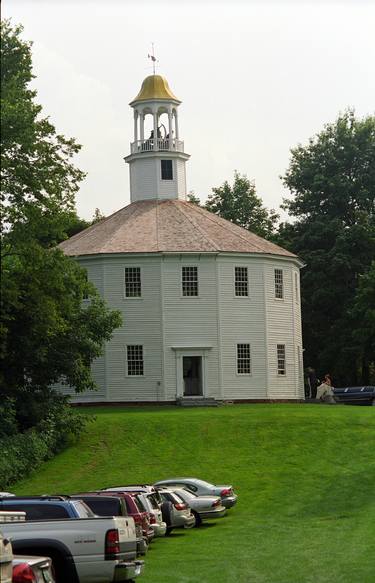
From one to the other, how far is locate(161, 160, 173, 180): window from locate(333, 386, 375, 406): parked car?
16.3m

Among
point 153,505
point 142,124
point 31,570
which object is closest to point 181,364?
point 142,124

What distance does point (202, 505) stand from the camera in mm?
39438

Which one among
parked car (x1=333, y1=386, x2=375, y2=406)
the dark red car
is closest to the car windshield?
the dark red car

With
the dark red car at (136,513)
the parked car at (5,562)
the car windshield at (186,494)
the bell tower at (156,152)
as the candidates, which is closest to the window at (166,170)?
the bell tower at (156,152)

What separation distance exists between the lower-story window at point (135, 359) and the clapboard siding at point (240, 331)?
14.4 feet

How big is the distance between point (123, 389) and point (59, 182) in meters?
24.3

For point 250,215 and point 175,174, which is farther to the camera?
point 250,215

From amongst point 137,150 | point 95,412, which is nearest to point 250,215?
point 137,150

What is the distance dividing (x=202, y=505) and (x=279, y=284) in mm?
32618

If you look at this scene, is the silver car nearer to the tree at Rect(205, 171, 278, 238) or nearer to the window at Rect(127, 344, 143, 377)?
the window at Rect(127, 344, 143, 377)

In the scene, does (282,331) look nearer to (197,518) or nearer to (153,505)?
(197,518)

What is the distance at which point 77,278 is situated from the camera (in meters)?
49.5

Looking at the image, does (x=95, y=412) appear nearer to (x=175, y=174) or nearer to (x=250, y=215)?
(x=175, y=174)

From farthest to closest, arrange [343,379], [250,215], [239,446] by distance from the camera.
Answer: [250,215] < [343,379] < [239,446]
